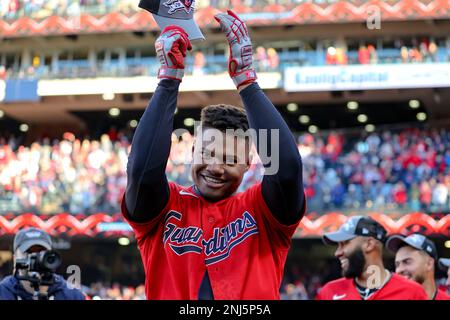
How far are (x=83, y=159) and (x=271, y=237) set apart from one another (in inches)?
592

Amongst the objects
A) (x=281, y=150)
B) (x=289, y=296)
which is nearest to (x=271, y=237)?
(x=281, y=150)

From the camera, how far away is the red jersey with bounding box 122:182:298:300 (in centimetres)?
247

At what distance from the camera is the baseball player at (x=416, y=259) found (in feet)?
18.8

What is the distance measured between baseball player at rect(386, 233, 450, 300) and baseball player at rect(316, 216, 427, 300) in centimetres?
38

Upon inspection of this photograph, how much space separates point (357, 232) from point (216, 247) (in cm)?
296

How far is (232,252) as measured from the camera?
2506mm

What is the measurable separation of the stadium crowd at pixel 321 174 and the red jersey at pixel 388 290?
882 cm

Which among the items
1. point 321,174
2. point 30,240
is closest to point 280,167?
point 30,240

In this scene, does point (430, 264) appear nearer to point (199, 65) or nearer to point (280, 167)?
point (280, 167)

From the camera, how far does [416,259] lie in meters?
5.77

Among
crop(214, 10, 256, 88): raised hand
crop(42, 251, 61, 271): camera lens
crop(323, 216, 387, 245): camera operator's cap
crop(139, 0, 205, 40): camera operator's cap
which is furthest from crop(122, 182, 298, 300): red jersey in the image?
crop(323, 216, 387, 245): camera operator's cap

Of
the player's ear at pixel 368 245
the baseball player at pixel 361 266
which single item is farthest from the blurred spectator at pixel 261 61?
the player's ear at pixel 368 245

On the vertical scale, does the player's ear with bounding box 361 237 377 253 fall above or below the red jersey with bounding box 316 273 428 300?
above

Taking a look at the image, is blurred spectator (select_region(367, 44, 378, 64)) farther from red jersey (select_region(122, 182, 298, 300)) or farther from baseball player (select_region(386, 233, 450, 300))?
red jersey (select_region(122, 182, 298, 300))
